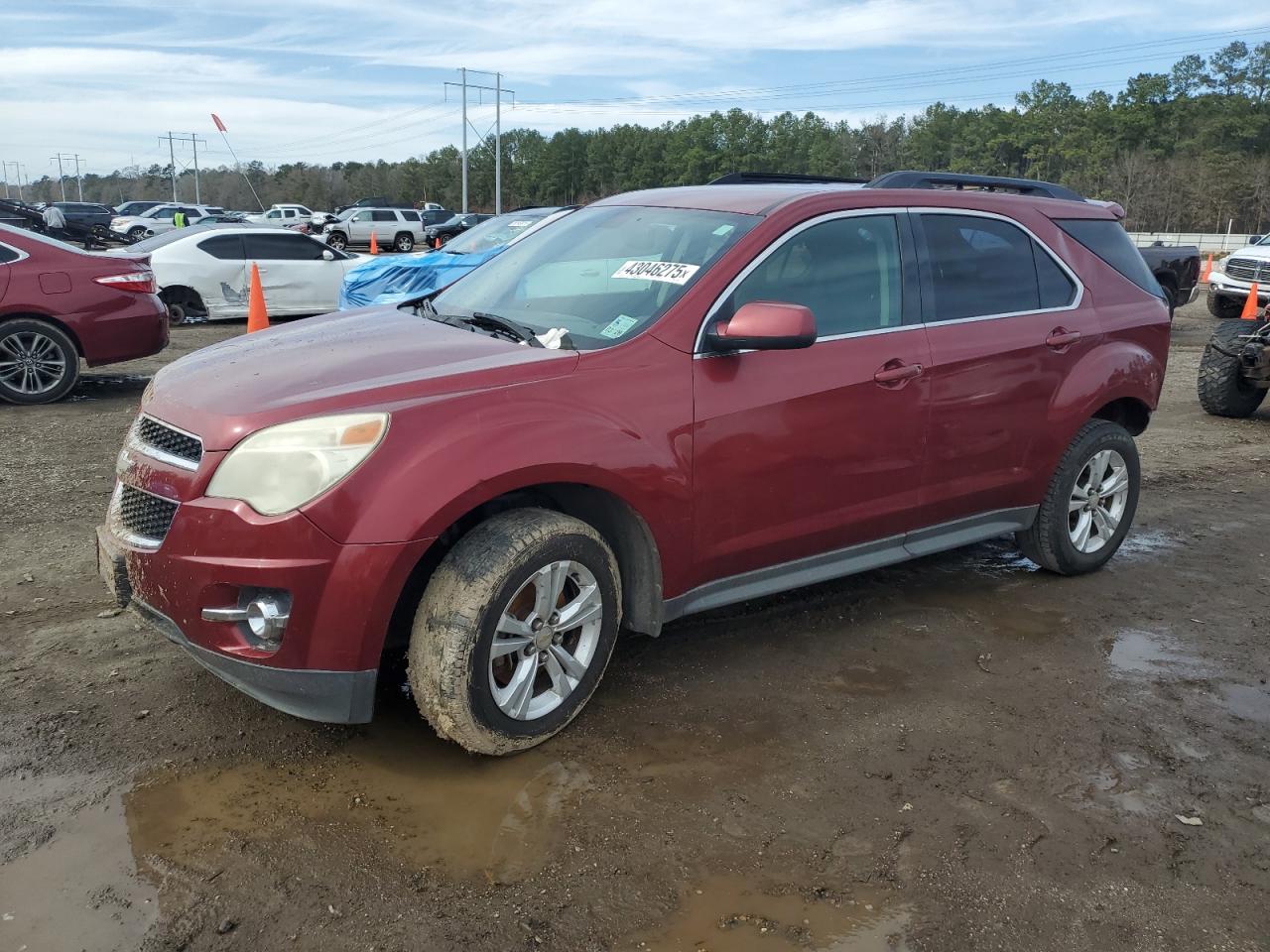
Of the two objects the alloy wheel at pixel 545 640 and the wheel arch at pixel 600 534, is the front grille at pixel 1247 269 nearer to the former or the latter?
the wheel arch at pixel 600 534

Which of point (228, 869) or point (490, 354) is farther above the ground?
point (490, 354)

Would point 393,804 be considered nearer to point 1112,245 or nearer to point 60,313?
point 1112,245

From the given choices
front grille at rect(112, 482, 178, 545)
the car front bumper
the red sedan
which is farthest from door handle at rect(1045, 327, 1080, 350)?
the red sedan

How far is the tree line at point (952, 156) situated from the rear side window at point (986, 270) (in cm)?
6882

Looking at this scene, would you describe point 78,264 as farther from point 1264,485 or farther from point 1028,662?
point 1264,485

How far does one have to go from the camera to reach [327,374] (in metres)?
3.25

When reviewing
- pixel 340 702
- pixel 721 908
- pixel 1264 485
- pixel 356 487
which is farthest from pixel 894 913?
pixel 1264 485

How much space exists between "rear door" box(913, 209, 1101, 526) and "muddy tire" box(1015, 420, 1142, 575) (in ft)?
0.68

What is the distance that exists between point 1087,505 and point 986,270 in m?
1.36

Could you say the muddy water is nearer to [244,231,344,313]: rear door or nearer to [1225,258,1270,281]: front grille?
[244,231,344,313]: rear door

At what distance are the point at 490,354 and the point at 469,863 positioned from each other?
5.09 feet

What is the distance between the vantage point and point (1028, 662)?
13.9ft

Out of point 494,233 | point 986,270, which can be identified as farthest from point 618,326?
point 494,233

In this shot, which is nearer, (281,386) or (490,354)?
(281,386)
